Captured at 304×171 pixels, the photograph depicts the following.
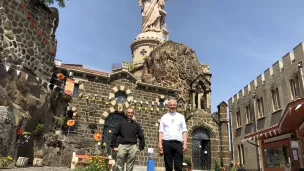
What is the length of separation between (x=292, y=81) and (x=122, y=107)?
12.3 meters

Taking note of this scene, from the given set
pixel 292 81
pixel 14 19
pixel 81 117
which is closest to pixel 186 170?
pixel 81 117

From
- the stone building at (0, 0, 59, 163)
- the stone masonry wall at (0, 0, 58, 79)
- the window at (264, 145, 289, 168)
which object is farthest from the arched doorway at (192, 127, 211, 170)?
the stone masonry wall at (0, 0, 58, 79)

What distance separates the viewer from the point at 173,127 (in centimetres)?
532

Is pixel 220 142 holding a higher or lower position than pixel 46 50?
lower

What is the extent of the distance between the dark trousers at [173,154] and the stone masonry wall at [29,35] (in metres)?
8.99

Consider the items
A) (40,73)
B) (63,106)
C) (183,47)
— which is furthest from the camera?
(183,47)

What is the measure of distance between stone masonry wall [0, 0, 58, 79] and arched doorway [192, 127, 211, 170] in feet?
39.7

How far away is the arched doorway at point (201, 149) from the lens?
19.3 meters

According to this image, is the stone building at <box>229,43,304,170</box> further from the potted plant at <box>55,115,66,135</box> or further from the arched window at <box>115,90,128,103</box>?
the potted plant at <box>55,115,66,135</box>

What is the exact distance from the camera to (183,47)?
33.1m

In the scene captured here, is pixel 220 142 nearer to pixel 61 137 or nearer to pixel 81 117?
pixel 81 117

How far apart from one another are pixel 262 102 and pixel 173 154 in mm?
17940

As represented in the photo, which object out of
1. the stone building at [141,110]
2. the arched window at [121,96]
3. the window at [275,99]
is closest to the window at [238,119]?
the stone building at [141,110]

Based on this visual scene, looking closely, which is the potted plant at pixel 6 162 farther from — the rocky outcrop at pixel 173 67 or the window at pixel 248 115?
the rocky outcrop at pixel 173 67
